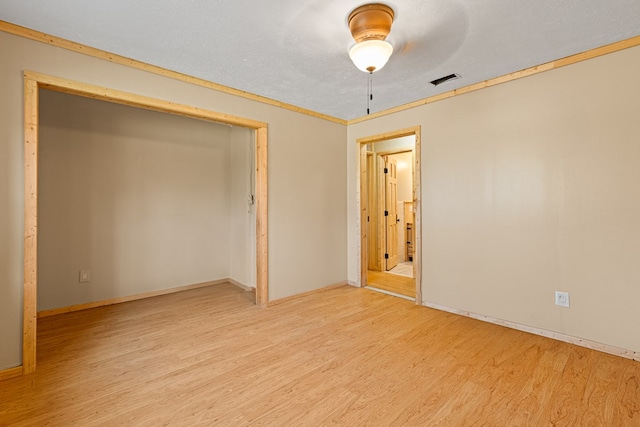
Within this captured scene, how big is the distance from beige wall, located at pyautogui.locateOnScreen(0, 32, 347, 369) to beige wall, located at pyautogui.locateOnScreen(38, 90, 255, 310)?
0.81m

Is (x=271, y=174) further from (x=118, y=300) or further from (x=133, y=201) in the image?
(x=118, y=300)

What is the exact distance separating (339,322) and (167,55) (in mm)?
2987

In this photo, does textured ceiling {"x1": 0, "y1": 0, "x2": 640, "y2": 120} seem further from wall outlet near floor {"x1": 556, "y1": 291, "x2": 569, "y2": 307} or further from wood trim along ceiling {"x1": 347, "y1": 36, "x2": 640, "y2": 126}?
wall outlet near floor {"x1": 556, "y1": 291, "x2": 569, "y2": 307}

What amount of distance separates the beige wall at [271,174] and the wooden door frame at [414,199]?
0.91ft

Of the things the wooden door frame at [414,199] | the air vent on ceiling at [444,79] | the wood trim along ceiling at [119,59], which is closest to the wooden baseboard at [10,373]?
the wood trim along ceiling at [119,59]

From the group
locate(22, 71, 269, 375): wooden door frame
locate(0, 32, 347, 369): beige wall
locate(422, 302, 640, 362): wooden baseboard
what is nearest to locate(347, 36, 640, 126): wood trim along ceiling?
locate(0, 32, 347, 369): beige wall

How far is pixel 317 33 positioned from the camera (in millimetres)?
2223

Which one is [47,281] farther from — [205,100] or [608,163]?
[608,163]

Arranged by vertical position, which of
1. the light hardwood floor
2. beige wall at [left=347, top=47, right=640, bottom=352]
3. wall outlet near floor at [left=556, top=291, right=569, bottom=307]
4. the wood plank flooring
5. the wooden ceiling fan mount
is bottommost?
the light hardwood floor

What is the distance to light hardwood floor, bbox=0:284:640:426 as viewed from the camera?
175cm

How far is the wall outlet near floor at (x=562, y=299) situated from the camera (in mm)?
2648

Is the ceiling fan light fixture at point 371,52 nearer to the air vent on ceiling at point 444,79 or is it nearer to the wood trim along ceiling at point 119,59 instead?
the air vent on ceiling at point 444,79

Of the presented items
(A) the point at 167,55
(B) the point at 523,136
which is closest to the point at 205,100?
(A) the point at 167,55

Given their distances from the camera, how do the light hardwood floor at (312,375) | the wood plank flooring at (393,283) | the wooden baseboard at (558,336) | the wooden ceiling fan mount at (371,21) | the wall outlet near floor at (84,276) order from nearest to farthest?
the light hardwood floor at (312,375) → the wooden ceiling fan mount at (371,21) → the wooden baseboard at (558,336) → the wall outlet near floor at (84,276) → the wood plank flooring at (393,283)
